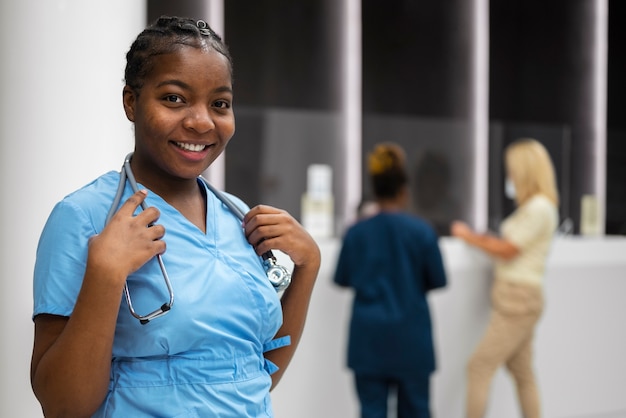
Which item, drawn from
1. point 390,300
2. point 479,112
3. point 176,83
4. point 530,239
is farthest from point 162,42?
point 479,112

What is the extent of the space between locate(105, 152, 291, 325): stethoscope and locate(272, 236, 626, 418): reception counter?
203 cm

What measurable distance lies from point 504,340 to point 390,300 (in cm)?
66

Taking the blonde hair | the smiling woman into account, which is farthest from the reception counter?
the smiling woman

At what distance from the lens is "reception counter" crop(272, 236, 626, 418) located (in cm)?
315

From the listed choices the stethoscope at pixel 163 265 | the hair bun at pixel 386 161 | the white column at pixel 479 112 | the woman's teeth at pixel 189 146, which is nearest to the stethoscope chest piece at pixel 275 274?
the stethoscope at pixel 163 265

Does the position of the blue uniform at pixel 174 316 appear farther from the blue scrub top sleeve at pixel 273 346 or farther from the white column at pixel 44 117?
the white column at pixel 44 117

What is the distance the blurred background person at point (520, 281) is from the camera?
11.1ft

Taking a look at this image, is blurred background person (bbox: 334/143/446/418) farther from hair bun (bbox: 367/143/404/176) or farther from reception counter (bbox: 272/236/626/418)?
reception counter (bbox: 272/236/626/418)

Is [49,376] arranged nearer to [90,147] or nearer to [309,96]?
[90,147]

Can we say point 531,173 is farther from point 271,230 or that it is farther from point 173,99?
point 173,99

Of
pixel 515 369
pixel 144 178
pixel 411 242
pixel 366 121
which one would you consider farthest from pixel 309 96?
pixel 144 178

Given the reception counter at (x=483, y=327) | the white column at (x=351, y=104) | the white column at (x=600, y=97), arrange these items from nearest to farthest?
1. the reception counter at (x=483, y=327)
2. the white column at (x=351, y=104)
3. the white column at (x=600, y=97)

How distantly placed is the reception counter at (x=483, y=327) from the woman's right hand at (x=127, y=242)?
221 cm

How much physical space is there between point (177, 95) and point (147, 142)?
6cm
